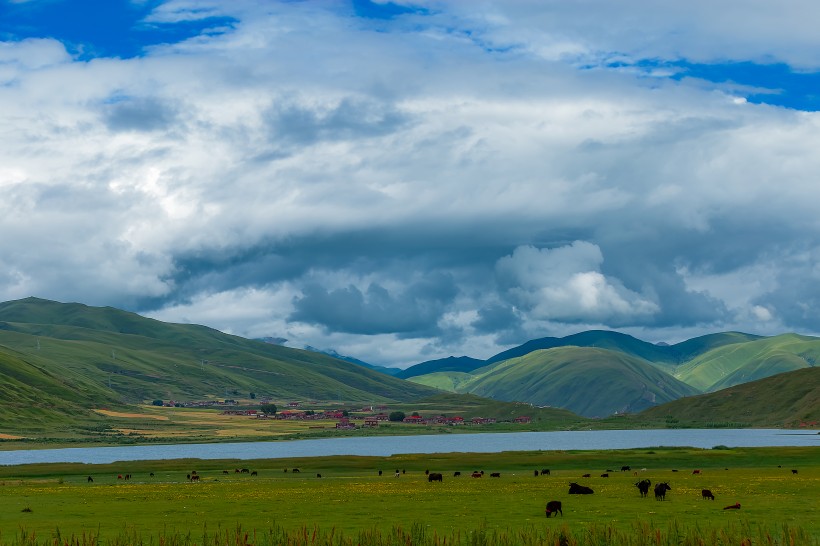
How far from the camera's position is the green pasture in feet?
170

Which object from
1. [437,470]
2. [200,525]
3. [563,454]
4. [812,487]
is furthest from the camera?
[563,454]

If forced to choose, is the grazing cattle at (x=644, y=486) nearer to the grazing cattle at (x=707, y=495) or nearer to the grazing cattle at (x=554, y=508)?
the grazing cattle at (x=707, y=495)

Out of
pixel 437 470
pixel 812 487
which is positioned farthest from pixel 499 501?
pixel 437 470

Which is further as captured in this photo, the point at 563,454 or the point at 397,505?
the point at 563,454

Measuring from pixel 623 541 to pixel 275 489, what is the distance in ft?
172

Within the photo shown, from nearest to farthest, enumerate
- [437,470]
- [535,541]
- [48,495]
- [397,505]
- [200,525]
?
[535,541] < [200,525] < [397,505] < [48,495] < [437,470]

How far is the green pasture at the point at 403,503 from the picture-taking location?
51.7 m

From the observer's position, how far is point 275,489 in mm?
84938

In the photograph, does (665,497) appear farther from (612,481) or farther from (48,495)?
(48,495)

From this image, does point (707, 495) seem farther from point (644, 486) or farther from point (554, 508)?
point (554, 508)

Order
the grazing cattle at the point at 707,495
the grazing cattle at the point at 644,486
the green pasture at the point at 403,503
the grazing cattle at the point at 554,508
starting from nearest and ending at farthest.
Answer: the green pasture at the point at 403,503
the grazing cattle at the point at 554,508
the grazing cattle at the point at 707,495
the grazing cattle at the point at 644,486

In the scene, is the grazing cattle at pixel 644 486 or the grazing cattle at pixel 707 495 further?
the grazing cattle at pixel 644 486

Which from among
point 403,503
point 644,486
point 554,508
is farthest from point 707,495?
point 403,503

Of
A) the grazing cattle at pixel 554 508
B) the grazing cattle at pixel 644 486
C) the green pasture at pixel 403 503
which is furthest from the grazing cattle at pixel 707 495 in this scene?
the grazing cattle at pixel 554 508
